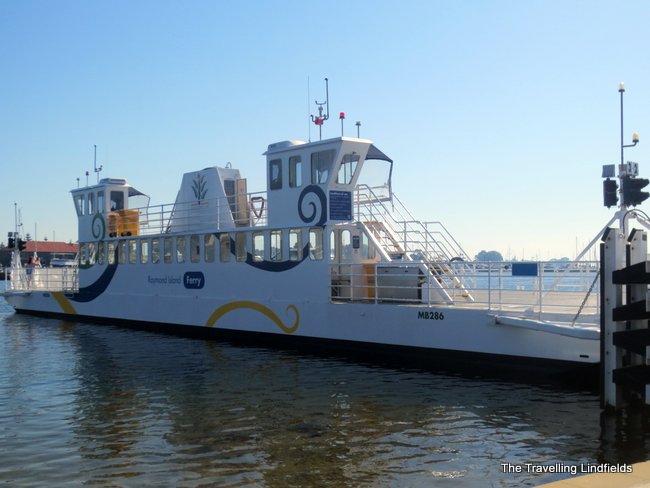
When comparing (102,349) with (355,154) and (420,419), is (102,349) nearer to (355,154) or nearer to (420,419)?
(355,154)

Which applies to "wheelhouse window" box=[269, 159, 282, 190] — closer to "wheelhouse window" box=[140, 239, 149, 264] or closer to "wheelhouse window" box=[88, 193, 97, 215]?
"wheelhouse window" box=[140, 239, 149, 264]

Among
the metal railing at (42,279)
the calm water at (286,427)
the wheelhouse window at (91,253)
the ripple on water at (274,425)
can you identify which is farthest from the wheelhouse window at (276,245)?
the metal railing at (42,279)

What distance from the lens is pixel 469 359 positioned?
1517 cm

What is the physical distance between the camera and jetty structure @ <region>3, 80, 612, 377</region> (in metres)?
14.5

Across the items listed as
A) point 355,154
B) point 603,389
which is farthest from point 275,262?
point 603,389

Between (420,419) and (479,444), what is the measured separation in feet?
5.06

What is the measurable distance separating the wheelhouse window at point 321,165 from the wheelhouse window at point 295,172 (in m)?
0.49

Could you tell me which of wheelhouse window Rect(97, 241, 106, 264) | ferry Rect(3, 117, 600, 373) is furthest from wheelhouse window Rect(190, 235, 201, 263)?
wheelhouse window Rect(97, 241, 106, 264)

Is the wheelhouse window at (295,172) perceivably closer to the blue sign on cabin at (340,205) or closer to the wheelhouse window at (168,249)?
the blue sign on cabin at (340,205)

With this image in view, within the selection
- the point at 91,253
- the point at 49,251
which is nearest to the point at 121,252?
the point at 91,253

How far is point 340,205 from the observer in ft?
60.5

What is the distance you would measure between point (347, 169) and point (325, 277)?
3121 mm

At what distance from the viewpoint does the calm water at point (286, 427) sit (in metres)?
8.55

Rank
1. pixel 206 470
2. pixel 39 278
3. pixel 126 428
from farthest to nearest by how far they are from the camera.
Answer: pixel 39 278 → pixel 126 428 → pixel 206 470
